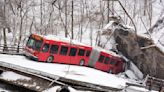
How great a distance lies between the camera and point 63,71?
22797mm

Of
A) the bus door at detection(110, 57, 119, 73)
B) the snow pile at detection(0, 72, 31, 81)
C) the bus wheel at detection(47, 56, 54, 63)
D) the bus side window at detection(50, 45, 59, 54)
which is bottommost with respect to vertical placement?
the bus door at detection(110, 57, 119, 73)

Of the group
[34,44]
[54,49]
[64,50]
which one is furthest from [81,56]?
[34,44]

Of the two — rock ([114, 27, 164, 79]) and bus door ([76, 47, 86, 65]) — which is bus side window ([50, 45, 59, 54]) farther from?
rock ([114, 27, 164, 79])

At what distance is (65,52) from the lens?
87.9 ft

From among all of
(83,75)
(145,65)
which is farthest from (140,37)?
(83,75)

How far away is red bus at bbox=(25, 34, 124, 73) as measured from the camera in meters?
25.4

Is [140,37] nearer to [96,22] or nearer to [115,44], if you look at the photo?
[115,44]

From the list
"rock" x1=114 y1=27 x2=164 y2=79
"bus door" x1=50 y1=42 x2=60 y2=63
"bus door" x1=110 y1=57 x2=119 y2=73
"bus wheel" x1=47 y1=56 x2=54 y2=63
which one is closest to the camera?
"bus door" x1=50 y1=42 x2=60 y2=63

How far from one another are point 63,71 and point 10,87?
12.7 feet

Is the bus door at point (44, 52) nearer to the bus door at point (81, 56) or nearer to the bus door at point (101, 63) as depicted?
the bus door at point (81, 56)

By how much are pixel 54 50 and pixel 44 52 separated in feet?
3.06

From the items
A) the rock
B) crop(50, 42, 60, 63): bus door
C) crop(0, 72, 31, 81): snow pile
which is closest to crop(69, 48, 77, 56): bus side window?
crop(50, 42, 60, 63): bus door

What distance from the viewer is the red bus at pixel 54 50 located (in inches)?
996

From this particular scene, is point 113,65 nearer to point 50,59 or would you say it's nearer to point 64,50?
point 64,50
